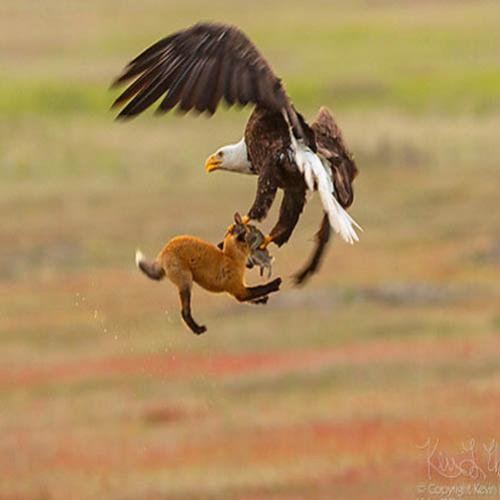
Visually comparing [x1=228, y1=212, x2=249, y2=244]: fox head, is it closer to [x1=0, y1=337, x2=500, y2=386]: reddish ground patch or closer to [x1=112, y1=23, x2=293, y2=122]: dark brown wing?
[x1=112, y1=23, x2=293, y2=122]: dark brown wing

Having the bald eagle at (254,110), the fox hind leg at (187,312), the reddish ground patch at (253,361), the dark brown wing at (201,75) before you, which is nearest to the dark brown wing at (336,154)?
the bald eagle at (254,110)

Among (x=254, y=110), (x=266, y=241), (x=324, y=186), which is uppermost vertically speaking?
(x=254, y=110)

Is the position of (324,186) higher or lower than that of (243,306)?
higher

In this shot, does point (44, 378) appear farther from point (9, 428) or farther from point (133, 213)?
point (133, 213)

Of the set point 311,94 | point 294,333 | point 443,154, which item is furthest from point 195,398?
point 311,94

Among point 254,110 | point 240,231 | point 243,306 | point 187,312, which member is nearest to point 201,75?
point 254,110

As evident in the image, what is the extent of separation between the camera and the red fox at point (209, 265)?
28.1ft

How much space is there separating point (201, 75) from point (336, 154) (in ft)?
2.83

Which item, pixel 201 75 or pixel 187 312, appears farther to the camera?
pixel 201 75

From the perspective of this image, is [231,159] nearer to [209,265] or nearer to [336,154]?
[336,154]

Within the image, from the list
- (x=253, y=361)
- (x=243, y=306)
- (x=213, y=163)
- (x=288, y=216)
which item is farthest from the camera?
(x=243, y=306)

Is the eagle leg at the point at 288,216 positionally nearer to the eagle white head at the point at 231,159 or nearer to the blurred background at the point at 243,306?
the eagle white head at the point at 231,159

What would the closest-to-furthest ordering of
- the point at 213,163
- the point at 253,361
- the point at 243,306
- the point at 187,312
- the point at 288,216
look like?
the point at 187,312, the point at 288,216, the point at 213,163, the point at 253,361, the point at 243,306

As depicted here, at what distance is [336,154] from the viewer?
9203mm
